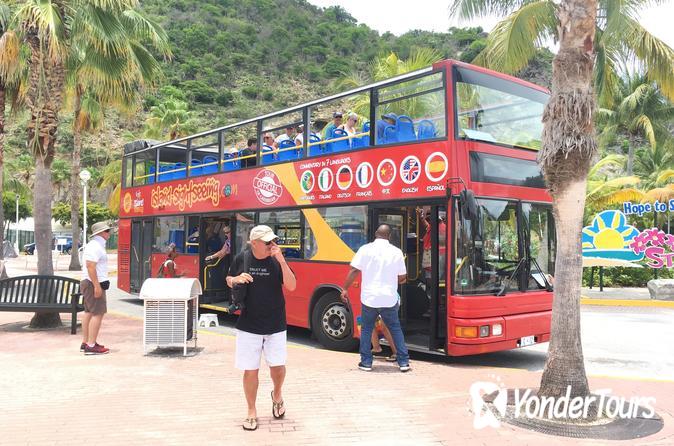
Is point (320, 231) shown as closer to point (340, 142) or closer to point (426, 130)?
point (340, 142)

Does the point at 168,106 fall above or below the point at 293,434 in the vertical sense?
above

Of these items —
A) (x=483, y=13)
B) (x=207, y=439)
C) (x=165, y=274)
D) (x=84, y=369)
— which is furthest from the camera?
(x=483, y=13)

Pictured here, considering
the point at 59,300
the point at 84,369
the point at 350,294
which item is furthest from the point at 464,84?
the point at 59,300

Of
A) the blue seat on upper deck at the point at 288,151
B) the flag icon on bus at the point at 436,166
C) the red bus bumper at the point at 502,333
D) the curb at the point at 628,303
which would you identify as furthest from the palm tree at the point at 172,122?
the red bus bumper at the point at 502,333

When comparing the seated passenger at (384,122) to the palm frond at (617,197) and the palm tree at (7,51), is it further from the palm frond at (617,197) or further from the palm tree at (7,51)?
the palm frond at (617,197)

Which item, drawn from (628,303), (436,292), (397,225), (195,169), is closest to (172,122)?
(195,169)

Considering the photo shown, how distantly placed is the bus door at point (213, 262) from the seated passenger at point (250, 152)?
4.98 ft

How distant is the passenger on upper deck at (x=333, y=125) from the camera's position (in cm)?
923

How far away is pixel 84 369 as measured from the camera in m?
7.09

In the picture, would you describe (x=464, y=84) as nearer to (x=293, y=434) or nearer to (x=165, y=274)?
(x=293, y=434)

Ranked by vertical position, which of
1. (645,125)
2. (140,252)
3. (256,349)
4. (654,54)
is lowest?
(256,349)

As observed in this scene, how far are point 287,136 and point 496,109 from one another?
3904mm

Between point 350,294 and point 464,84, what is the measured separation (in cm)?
342

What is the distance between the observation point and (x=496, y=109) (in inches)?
316
